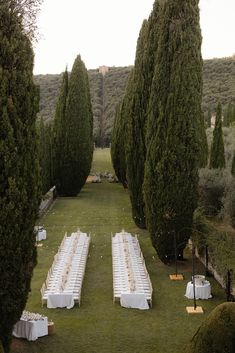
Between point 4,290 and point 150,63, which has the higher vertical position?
point 150,63

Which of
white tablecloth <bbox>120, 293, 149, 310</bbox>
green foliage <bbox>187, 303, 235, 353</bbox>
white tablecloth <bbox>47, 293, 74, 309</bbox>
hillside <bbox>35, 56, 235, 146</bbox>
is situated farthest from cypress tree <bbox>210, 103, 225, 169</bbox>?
hillside <bbox>35, 56, 235, 146</bbox>

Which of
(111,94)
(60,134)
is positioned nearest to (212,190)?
(60,134)

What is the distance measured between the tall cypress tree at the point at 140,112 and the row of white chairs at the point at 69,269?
3.08 m

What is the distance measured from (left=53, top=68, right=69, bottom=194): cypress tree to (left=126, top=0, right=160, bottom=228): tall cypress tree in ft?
35.0

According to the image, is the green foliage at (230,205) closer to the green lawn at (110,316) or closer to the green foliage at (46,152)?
the green lawn at (110,316)

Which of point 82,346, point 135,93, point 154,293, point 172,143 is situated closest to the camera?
point 82,346

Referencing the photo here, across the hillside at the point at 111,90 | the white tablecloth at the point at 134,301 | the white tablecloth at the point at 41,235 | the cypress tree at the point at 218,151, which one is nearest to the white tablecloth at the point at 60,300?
the white tablecloth at the point at 134,301

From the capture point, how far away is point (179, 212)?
16.0 meters

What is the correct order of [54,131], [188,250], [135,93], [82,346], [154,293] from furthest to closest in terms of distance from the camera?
[54,131] < [135,93] < [188,250] < [154,293] < [82,346]

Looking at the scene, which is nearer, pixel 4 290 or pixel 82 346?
pixel 4 290

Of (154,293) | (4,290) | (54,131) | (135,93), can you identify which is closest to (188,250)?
(154,293)

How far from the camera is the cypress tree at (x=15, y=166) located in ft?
29.0

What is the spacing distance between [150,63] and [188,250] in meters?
7.47

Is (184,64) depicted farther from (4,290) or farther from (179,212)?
(4,290)
